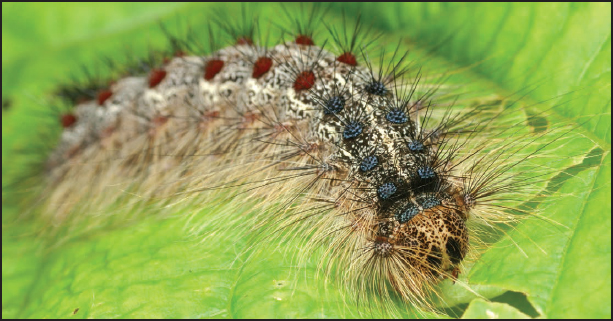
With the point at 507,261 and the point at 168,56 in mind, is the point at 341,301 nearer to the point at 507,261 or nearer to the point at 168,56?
the point at 507,261

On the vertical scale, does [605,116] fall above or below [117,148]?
above

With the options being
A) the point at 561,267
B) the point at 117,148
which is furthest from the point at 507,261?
the point at 117,148

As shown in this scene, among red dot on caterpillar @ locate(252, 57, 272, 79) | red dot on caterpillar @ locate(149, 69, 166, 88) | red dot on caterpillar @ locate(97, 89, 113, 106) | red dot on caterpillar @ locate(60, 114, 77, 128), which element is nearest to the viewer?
red dot on caterpillar @ locate(252, 57, 272, 79)

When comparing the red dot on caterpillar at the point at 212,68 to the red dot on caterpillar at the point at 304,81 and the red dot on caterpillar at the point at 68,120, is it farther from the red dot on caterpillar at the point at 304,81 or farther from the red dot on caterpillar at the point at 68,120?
the red dot on caterpillar at the point at 68,120

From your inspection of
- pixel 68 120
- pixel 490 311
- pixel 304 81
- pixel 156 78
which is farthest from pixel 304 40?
pixel 68 120

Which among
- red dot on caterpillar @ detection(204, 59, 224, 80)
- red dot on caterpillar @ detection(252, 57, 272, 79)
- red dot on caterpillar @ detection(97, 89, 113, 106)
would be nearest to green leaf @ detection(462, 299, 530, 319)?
red dot on caterpillar @ detection(252, 57, 272, 79)

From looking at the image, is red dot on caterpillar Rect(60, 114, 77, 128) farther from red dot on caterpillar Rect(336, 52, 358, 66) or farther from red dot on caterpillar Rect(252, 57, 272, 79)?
red dot on caterpillar Rect(336, 52, 358, 66)

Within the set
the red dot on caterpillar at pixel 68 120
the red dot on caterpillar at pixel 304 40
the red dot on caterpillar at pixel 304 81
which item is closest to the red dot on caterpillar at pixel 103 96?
the red dot on caterpillar at pixel 68 120

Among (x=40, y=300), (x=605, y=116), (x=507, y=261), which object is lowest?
(x=40, y=300)
